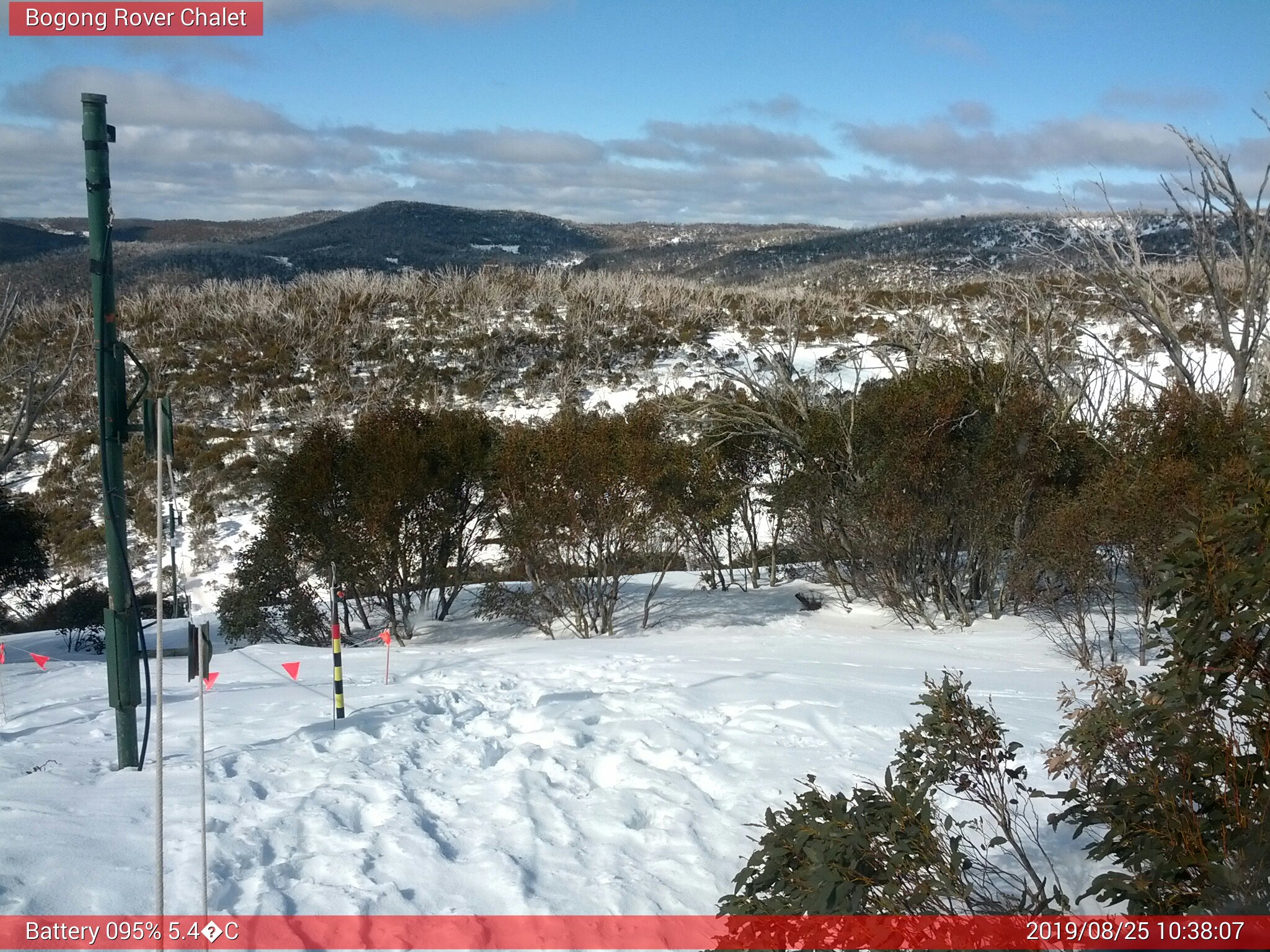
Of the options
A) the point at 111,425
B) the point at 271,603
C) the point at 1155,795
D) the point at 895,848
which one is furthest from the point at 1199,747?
the point at 271,603

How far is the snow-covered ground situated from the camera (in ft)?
14.1

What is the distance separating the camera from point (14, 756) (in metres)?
5.45

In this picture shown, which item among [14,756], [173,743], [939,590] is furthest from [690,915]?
[939,590]

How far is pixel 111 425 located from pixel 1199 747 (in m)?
5.38

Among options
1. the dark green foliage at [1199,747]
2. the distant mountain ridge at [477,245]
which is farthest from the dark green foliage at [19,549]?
the distant mountain ridge at [477,245]

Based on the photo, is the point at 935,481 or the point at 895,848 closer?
the point at 895,848

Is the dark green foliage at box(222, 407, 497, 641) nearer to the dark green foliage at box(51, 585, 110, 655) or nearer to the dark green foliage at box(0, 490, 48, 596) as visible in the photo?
the dark green foliage at box(51, 585, 110, 655)

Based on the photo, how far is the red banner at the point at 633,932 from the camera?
255 cm

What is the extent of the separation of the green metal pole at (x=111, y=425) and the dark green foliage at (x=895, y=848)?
3863mm

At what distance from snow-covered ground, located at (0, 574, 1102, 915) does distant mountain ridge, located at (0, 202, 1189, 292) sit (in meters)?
50.9

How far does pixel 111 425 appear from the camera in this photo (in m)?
5.25

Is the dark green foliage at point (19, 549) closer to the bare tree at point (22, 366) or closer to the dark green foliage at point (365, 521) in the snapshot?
the dark green foliage at point (365, 521)

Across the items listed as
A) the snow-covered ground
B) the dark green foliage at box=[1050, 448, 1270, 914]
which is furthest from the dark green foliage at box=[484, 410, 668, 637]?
the dark green foliage at box=[1050, 448, 1270, 914]

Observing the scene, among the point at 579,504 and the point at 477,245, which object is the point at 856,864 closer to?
the point at 579,504
